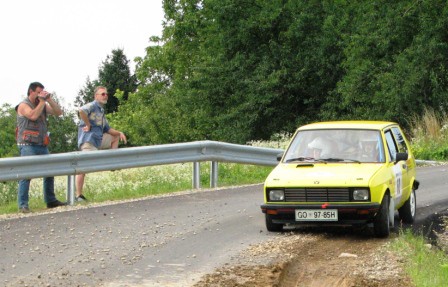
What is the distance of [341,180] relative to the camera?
1241 centimetres

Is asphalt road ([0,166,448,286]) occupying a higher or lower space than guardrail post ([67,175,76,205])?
lower

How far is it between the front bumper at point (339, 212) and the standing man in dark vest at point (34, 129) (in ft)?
13.0

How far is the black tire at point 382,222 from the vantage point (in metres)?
12.4

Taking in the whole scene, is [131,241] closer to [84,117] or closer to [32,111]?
[32,111]

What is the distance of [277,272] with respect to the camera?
1002cm

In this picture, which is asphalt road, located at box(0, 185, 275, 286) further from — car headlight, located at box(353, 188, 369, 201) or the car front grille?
car headlight, located at box(353, 188, 369, 201)

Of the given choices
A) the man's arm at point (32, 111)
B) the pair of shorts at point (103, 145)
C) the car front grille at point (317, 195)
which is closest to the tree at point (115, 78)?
the pair of shorts at point (103, 145)

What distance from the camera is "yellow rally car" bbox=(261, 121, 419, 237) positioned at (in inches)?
487

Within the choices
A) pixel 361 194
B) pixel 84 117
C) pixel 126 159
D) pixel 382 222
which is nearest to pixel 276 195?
pixel 361 194

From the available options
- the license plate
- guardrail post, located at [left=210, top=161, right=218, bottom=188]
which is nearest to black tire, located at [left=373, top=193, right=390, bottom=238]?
the license plate

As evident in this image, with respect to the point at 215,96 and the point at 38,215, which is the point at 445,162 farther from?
the point at 215,96

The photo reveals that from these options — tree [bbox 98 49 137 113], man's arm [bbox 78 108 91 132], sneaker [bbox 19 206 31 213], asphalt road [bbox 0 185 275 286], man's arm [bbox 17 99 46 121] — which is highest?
tree [bbox 98 49 137 113]

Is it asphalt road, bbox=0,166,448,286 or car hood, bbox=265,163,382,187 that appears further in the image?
car hood, bbox=265,163,382,187

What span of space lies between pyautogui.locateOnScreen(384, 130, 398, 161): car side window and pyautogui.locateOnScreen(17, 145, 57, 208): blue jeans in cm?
498
